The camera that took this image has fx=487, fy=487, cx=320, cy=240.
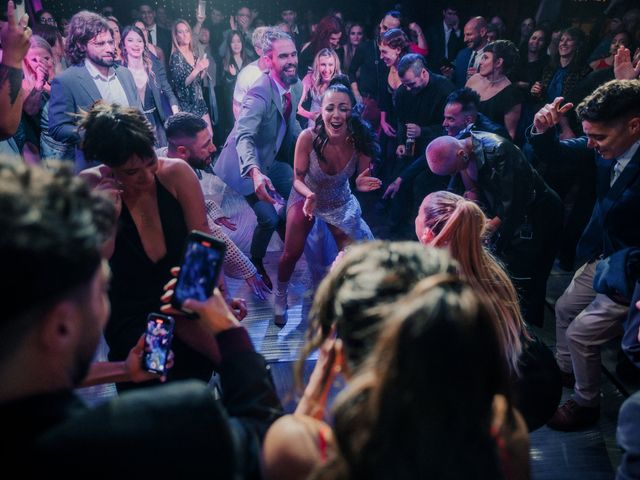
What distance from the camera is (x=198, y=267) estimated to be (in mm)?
1464

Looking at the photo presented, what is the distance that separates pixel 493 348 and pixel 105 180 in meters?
1.73

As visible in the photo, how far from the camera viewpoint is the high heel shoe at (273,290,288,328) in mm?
3488

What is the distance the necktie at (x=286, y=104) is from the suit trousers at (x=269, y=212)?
16.3 inches

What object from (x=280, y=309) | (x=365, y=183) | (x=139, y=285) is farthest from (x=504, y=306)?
(x=280, y=309)

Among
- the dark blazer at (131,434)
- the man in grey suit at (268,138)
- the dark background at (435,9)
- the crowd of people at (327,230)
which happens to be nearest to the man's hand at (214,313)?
the crowd of people at (327,230)

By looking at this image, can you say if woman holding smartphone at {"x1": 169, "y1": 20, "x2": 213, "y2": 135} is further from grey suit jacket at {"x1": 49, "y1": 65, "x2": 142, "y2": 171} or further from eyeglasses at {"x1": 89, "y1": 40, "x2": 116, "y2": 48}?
grey suit jacket at {"x1": 49, "y1": 65, "x2": 142, "y2": 171}

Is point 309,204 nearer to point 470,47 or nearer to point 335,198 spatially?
point 335,198

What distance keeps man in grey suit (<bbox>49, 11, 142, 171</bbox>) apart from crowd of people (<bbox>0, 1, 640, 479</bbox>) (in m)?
0.02

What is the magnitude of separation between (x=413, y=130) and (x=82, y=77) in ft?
8.91

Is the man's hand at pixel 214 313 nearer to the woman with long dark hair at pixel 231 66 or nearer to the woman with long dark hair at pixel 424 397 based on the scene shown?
the woman with long dark hair at pixel 424 397

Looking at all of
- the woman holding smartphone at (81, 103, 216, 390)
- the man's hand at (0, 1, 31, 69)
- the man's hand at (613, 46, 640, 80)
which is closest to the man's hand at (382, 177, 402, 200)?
the man's hand at (613, 46, 640, 80)

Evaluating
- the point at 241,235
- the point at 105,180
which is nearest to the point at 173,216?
the point at 105,180

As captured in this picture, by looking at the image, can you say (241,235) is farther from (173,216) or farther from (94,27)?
(173,216)

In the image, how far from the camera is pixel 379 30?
4.61 meters
